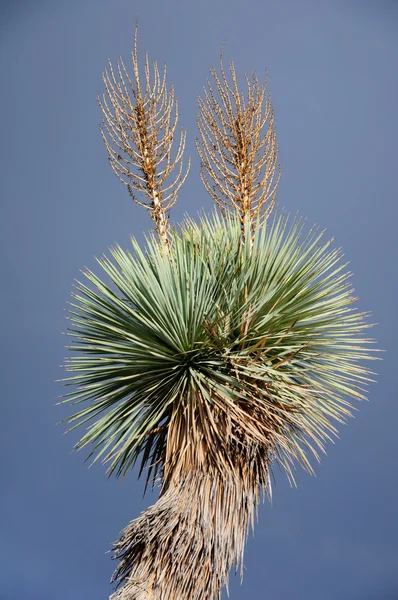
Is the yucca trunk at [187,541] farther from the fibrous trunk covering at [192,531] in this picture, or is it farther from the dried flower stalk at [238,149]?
the dried flower stalk at [238,149]

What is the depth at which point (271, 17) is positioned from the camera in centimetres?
2119

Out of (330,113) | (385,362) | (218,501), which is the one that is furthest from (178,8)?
(218,501)

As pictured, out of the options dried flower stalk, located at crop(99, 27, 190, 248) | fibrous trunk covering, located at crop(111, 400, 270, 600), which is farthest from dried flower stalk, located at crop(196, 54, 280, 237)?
fibrous trunk covering, located at crop(111, 400, 270, 600)

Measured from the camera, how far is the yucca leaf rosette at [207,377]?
6004 millimetres

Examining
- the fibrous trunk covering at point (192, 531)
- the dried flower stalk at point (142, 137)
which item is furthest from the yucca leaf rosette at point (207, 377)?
the dried flower stalk at point (142, 137)

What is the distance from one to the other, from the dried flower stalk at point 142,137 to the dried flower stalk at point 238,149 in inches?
14.7

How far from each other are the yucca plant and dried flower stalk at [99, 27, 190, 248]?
62 cm

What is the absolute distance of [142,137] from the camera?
744 centimetres

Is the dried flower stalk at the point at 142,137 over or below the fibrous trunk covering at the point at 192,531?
over

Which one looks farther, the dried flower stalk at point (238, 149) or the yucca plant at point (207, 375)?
the dried flower stalk at point (238, 149)

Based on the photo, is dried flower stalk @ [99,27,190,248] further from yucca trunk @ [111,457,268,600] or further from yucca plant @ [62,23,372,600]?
yucca trunk @ [111,457,268,600]

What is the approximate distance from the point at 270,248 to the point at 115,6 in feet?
51.7

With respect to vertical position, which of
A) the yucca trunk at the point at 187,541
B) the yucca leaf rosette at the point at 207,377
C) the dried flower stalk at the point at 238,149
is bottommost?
the yucca trunk at the point at 187,541

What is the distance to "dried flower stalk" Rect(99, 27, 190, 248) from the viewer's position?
734cm
